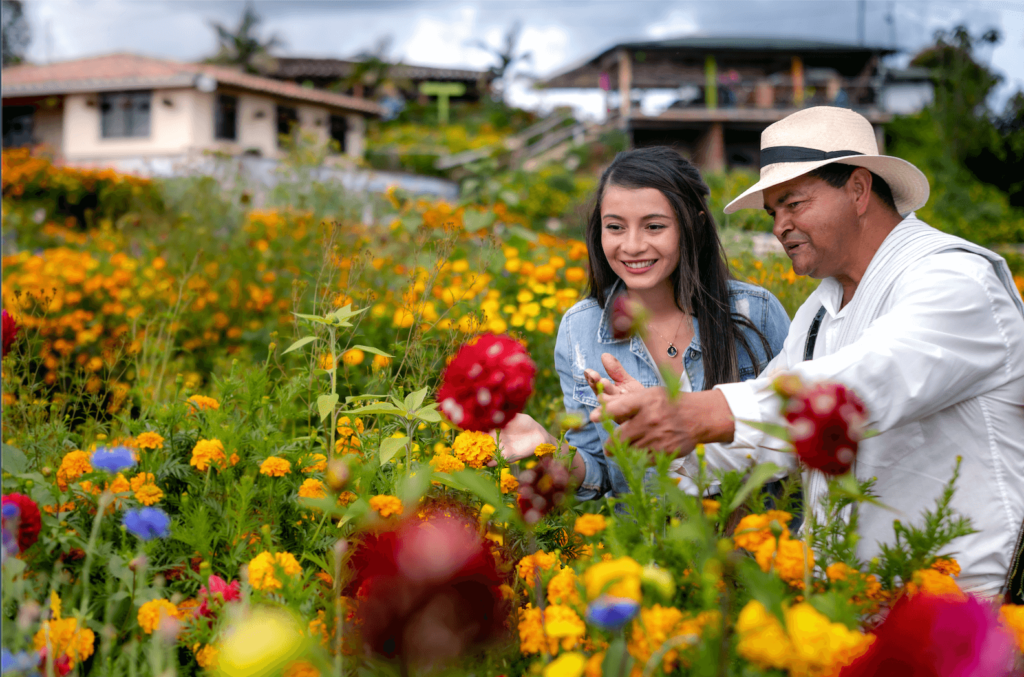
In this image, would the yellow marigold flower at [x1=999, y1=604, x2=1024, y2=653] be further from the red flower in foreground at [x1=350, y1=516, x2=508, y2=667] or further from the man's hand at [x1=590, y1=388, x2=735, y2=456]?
the red flower in foreground at [x1=350, y1=516, x2=508, y2=667]

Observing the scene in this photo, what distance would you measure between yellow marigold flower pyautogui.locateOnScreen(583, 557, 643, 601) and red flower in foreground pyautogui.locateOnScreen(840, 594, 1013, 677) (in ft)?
0.69

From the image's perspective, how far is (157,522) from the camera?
119 centimetres

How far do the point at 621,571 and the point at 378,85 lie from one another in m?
31.0

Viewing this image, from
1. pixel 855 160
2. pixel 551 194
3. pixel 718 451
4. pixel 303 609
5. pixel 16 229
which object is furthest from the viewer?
pixel 551 194

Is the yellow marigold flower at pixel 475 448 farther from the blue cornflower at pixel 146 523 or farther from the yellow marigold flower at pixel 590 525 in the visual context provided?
the blue cornflower at pixel 146 523

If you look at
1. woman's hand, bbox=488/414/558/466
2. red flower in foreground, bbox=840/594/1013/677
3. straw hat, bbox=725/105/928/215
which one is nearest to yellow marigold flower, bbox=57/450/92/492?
woman's hand, bbox=488/414/558/466

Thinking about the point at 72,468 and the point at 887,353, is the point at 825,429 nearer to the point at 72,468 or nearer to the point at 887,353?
the point at 887,353

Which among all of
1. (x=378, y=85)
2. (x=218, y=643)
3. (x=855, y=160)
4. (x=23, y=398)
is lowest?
(x=218, y=643)

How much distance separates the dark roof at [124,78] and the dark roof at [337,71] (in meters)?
6.99

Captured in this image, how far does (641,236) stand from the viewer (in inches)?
79.0

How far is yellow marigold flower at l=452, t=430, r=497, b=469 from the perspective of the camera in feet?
4.50

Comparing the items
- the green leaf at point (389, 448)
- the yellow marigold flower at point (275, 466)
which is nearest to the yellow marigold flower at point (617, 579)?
the green leaf at point (389, 448)

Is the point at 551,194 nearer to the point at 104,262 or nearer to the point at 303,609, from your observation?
the point at 104,262

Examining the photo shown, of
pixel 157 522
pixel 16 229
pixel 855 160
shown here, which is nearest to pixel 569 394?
pixel 855 160
